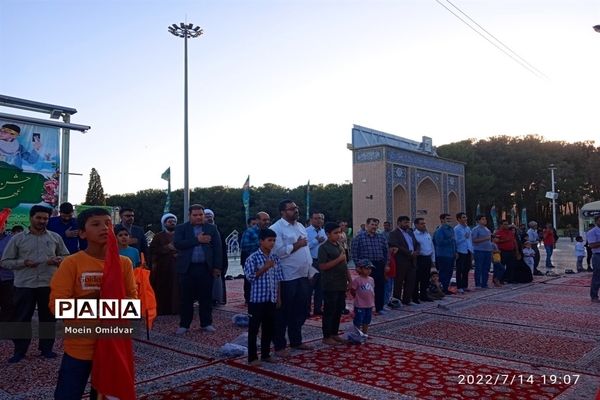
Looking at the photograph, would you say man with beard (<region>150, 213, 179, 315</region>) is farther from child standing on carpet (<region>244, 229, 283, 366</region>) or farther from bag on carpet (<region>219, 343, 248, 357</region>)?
child standing on carpet (<region>244, 229, 283, 366</region>)

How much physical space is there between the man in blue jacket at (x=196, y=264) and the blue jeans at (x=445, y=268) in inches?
180

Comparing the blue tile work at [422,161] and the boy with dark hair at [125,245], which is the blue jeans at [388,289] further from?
the blue tile work at [422,161]

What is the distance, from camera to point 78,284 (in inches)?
87.4

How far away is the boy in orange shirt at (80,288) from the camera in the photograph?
2.18 metres

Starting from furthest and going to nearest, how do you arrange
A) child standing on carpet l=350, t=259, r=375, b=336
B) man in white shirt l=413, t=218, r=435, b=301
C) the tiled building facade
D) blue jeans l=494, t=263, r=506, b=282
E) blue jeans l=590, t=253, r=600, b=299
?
the tiled building facade < blue jeans l=494, t=263, r=506, b=282 < man in white shirt l=413, t=218, r=435, b=301 < blue jeans l=590, t=253, r=600, b=299 < child standing on carpet l=350, t=259, r=375, b=336

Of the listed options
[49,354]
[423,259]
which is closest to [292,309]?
[49,354]

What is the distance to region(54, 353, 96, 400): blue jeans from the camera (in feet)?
7.07

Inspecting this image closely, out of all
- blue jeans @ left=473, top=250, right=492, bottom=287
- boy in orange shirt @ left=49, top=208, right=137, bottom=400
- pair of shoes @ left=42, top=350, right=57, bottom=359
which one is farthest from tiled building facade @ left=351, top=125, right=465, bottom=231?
boy in orange shirt @ left=49, top=208, right=137, bottom=400

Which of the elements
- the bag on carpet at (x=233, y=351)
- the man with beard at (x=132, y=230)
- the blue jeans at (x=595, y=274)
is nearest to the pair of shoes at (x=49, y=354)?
the bag on carpet at (x=233, y=351)

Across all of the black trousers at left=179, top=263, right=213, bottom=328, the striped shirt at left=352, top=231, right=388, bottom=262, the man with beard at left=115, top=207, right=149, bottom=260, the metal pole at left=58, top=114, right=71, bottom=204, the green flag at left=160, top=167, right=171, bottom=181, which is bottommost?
the black trousers at left=179, top=263, right=213, bottom=328

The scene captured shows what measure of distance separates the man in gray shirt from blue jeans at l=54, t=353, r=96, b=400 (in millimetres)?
2401

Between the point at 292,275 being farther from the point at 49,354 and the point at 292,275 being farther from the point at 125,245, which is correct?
the point at 49,354

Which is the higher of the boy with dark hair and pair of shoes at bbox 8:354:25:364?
the boy with dark hair

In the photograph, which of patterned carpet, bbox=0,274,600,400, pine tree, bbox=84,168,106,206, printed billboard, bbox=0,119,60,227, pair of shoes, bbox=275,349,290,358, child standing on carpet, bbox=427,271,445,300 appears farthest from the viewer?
pine tree, bbox=84,168,106,206
